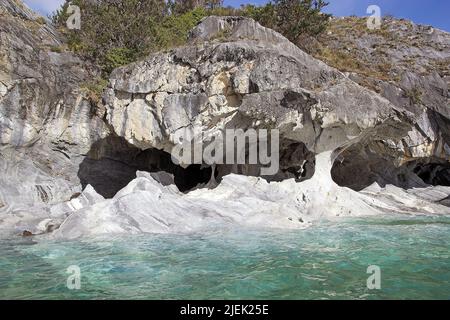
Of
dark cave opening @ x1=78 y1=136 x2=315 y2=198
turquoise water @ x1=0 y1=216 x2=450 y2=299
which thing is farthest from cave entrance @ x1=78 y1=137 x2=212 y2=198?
turquoise water @ x1=0 y1=216 x2=450 y2=299

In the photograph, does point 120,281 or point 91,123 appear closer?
point 120,281

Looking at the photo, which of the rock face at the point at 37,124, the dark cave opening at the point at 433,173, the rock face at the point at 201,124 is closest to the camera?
the rock face at the point at 201,124

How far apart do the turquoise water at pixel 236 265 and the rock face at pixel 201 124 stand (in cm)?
288

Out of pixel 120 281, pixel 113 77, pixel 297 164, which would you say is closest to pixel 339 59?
pixel 297 164

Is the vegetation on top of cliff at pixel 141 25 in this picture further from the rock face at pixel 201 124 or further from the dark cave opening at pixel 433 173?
the dark cave opening at pixel 433 173

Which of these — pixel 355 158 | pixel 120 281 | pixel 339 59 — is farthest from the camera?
pixel 339 59

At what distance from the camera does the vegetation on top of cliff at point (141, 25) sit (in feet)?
76.6

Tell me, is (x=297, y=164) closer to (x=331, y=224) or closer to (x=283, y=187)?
(x=283, y=187)

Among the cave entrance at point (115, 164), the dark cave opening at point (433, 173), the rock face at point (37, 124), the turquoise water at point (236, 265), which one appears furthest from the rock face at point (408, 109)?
the rock face at point (37, 124)

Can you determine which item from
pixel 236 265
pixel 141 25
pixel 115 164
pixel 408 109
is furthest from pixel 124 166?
pixel 408 109

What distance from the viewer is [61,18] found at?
29250 millimetres

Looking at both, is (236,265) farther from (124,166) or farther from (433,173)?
(433,173)
